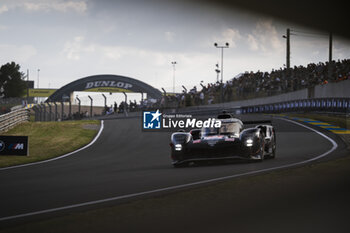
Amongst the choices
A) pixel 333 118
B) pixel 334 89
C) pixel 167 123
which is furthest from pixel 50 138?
pixel 334 89

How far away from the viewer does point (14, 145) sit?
15125mm

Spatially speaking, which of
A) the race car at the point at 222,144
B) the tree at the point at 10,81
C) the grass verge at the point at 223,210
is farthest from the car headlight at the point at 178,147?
the tree at the point at 10,81

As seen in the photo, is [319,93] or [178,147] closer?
[178,147]

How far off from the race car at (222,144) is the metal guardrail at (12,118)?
1385 cm

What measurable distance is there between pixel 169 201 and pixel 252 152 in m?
4.82

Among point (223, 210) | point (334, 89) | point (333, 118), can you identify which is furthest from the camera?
point (334, 89)

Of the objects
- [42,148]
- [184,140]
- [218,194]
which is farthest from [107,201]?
[42,148]

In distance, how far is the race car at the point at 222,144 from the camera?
9.98 metres

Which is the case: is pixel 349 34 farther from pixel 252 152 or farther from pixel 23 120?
pixel 23 120

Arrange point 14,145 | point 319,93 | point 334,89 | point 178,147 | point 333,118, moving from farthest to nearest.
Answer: point 319,93, point 334,89, point 333,118, point 14,145, point 178,147

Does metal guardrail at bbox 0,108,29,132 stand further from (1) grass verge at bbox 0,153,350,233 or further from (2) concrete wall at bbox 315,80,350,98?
(2) concrete wall at bbox 315,80,350,98

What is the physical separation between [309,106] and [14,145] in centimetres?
1703

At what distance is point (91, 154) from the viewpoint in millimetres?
15961

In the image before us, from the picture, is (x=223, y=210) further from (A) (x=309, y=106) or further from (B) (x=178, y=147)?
(A) (x=309, y=106)
